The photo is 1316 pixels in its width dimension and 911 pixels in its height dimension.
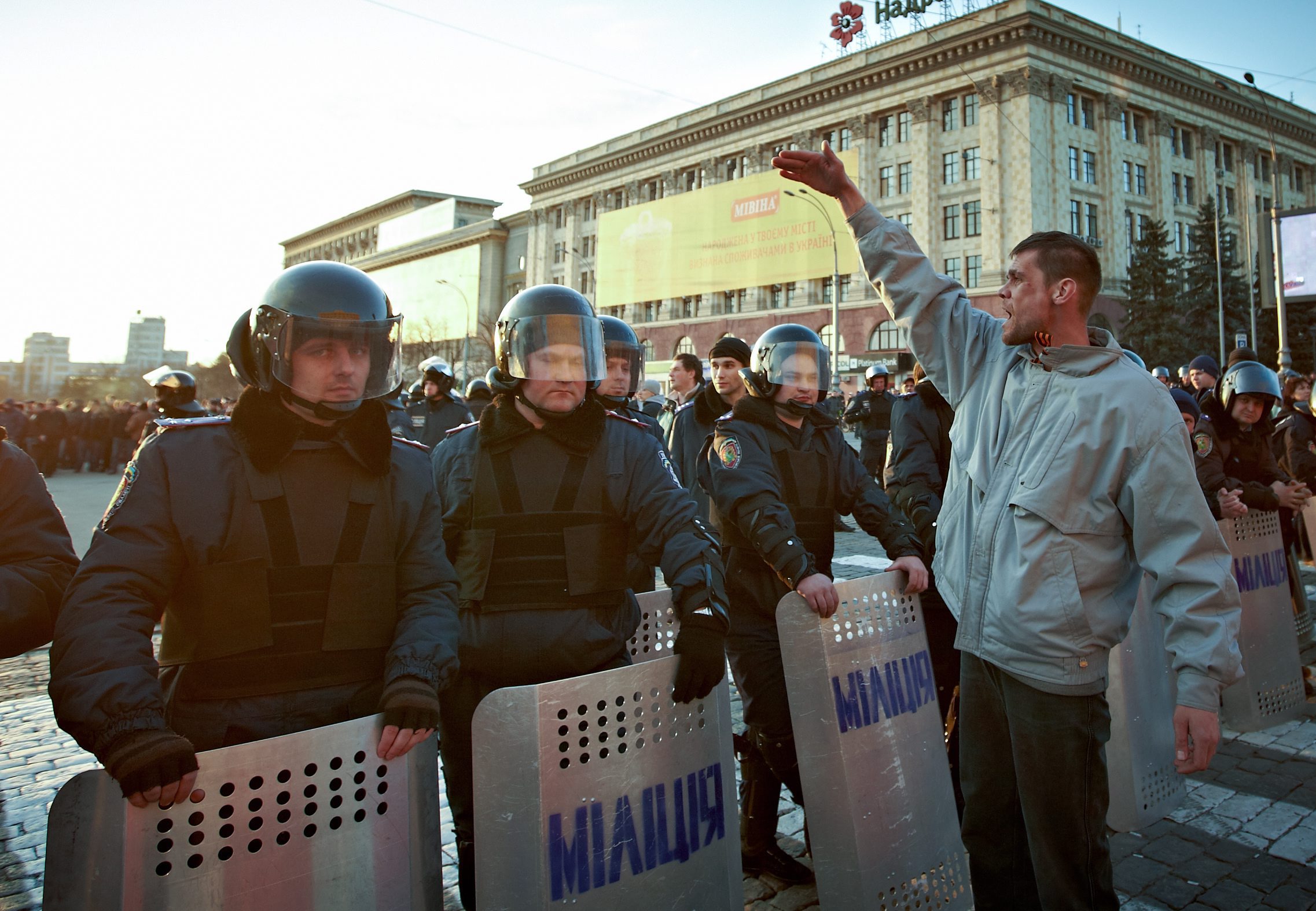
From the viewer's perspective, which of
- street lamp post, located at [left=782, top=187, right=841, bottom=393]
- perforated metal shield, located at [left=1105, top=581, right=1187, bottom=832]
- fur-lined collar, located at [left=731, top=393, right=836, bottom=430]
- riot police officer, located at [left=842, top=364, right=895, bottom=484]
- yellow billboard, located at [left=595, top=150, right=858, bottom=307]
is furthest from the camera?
yellow billboard, located at [left=595, top=150, right=858, bottom=307]

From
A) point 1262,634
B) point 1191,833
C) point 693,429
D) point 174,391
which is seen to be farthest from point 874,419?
point 1191,833

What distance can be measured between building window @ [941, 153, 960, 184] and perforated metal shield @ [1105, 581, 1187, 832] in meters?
41.4

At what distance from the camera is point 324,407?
212 cm

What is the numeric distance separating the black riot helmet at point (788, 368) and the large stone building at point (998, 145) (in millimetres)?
37334

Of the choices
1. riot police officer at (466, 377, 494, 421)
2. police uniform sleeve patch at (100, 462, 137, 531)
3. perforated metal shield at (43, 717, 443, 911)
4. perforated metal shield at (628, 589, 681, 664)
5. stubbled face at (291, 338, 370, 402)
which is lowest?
perforated metal shield at (43, 717, 443, 911)

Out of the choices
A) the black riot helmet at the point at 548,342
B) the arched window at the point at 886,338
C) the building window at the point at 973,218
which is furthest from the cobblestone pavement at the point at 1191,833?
the building window at the point at 973,218

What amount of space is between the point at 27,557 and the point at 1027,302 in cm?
297

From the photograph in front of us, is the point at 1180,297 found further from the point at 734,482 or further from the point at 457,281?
the point at 457,281

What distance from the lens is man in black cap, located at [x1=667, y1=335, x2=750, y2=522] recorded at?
5.19 m

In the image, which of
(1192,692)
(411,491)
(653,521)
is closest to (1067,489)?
(1192,692)

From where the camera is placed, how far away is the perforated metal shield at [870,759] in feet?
8.41

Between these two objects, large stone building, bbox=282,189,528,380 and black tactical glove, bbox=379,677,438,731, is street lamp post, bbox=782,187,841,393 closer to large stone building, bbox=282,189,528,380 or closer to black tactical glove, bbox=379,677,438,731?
large stone building, bbox=282,189,528,380

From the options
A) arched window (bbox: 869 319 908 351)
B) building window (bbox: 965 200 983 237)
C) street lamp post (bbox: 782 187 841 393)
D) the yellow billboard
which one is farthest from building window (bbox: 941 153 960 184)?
arched window (bbox: 869 319 908 351)

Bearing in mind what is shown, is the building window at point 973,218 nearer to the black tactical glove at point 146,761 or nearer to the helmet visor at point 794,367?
the helmet visor at point 794,367
